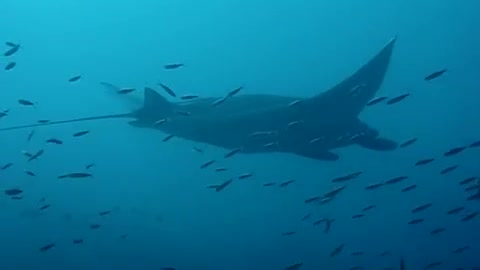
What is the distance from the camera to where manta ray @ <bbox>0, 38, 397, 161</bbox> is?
10184 millimetres

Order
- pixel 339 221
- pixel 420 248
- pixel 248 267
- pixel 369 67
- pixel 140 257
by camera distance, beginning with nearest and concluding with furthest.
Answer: pixel 369 67 < pixel 140 257 < pixel 248 267 < pixel 420 248 < pixel 339 221

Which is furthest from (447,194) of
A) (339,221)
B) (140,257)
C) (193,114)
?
(193,114)

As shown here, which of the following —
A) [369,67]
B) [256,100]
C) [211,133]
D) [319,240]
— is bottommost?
[319,240]

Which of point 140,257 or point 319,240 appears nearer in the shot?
point 140,257

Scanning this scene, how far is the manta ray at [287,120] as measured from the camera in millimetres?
10184

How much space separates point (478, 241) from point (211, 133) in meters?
22.2

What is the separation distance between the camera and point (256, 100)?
1062 cm

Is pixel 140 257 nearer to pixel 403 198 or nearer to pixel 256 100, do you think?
pixel 256 100

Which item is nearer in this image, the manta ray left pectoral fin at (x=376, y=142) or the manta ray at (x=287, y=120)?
the manta ray left pectoral fin at (x=376, y=142)

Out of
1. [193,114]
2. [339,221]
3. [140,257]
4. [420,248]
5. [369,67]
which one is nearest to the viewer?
[193,114]

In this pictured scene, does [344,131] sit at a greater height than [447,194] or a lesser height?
greater

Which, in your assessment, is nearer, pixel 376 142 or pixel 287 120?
pixel 376 142

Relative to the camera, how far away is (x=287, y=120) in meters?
10.8

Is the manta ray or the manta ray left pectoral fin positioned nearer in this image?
the manta ray left pectoral fin
